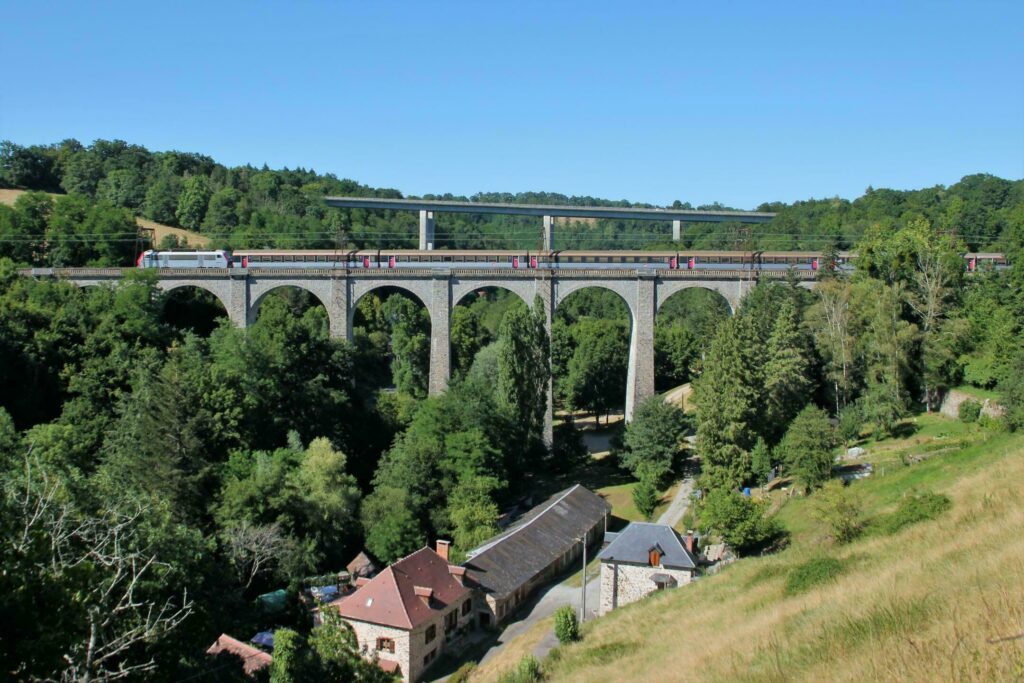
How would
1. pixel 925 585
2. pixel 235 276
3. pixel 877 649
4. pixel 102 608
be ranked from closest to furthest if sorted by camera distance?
pixel 877 649 < pixel 925 585 < pixel 102 608 < pixel 235 276

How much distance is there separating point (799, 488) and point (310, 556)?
1757cm

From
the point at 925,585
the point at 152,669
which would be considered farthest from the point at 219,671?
the point at 925,585

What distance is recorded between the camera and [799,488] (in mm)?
30109

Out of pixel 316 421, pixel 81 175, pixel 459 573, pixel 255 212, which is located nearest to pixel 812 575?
pixel 459 573

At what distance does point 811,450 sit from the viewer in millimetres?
29469

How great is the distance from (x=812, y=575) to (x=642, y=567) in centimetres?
1085

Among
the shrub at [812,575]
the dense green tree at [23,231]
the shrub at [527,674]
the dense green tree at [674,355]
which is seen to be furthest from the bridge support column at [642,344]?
the dense green tree at [23,231]

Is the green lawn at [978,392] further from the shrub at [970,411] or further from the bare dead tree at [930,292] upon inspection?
the bare dead tree at [930,292]

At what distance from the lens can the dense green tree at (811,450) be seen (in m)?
29.2

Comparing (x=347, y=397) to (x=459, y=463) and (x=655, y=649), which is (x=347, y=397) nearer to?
(x=459, y=463)

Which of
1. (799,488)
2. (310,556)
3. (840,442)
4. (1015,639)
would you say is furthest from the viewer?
(840,442)

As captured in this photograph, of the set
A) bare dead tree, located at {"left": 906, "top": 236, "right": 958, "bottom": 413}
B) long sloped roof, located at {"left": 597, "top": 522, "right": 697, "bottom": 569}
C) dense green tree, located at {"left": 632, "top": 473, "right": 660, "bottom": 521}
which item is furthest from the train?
long sloped roof, located at {"left": 597, "top": 522, "right": 697, "bottom": 569}

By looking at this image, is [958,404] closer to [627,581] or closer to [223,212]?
[627,581]

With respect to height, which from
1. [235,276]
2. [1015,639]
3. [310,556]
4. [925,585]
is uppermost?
[235,276]
